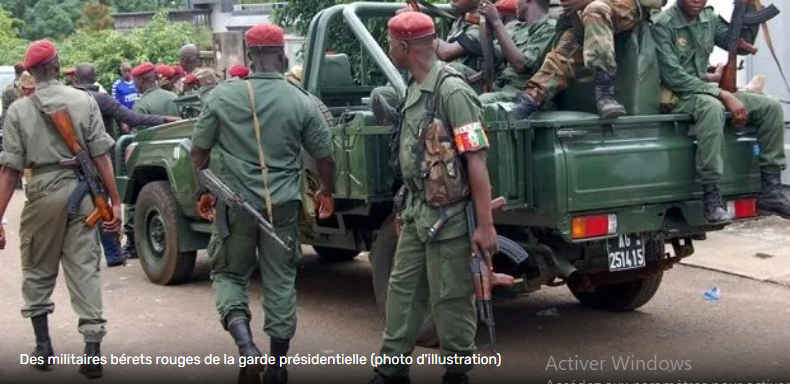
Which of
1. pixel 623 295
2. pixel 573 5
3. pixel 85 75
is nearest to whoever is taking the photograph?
pixel 573 5

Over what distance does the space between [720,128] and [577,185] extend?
96 centimetres

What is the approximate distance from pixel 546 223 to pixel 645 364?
1026 mm

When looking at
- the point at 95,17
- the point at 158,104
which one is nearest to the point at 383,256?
the point at 158,104

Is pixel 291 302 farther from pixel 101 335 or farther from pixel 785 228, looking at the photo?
pixel 785 228

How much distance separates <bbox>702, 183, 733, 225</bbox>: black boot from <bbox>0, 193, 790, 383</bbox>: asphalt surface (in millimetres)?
797

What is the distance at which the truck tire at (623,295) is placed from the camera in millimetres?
7055

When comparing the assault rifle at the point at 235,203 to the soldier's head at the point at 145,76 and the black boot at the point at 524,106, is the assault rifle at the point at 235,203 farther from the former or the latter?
the soldier's head at the point at 145,76

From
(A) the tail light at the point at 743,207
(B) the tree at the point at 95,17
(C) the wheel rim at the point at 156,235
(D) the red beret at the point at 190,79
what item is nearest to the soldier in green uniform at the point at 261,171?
(A) the tail light at the point at 743,207

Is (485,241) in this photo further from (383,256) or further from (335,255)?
(335,255)

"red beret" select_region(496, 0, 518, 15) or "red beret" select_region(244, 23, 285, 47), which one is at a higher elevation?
"red beret" select_region(496, 0, 518, 15)

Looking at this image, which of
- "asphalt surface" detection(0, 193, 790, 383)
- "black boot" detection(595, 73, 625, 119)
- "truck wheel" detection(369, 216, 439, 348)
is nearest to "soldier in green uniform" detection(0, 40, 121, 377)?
"asphalt surface" detection(0, 193, 790, 383)

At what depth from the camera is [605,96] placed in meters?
5.80

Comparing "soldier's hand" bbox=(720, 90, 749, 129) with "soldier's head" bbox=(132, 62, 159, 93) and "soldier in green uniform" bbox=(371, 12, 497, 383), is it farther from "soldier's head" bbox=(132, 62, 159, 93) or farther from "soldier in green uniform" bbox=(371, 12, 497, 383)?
"soldier's head" bbox=(132, 62, 159, 93)

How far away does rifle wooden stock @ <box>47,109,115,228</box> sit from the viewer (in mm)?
5680
